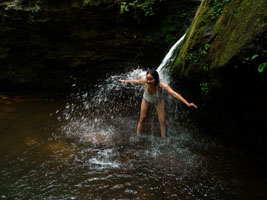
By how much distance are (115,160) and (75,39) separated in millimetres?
4544

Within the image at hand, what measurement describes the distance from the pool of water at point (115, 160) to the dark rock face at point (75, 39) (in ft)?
5.55

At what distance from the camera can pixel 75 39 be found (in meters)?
7.31

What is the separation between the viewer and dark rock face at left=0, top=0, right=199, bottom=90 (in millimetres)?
6825

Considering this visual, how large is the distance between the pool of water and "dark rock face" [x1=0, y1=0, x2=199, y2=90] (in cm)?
169

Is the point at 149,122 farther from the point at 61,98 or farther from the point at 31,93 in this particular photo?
the point at 31,93

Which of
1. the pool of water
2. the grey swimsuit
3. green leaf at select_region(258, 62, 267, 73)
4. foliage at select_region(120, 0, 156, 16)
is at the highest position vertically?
foliage at select_region(120, 0, 156, 16)

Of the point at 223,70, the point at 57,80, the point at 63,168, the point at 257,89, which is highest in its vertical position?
the point at 223,70

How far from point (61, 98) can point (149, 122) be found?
310 centimetres

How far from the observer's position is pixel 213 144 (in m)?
4.75

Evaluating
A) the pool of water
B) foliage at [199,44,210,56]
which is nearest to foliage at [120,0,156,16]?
the pool of water

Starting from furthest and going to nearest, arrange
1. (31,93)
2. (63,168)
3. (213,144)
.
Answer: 1. (31,93)
2. (213,144)
3. (63,168)

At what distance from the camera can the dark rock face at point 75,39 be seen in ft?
22.4

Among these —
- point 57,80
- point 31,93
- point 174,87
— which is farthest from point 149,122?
point 31,93

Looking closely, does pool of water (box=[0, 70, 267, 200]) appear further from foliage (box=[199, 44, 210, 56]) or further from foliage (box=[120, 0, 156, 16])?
foliage (box=[120, 0, 156, 16])
